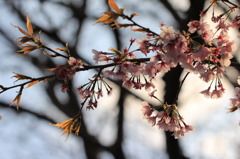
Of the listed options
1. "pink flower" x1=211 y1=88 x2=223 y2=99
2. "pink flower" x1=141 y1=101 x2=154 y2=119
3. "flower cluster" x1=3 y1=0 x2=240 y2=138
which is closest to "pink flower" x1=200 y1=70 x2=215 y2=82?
"flower cluster" x1=3 y1=0 x2=240 y2=138

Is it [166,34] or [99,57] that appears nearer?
[166,34]

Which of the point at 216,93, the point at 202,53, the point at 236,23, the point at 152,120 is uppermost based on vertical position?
the point at 236,23

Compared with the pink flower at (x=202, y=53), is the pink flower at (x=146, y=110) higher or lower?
lower

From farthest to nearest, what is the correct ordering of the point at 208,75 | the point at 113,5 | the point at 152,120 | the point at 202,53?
the point at 152,120
the point at 208,75
the point at 202,53
the point at 113,5

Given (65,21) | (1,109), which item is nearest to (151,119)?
(65,21)

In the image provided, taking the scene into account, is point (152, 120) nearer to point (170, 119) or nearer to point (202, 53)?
point (170, 119)

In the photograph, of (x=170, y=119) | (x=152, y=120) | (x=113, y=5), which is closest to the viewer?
(x=113, y=5)

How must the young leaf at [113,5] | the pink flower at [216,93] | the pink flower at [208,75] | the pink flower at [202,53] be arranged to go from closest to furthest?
the young leaf at [113,5] < the pink flower at [202,53] < the pink flower at [208,75] < the pink flower at [216,93]

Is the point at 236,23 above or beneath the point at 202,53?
above

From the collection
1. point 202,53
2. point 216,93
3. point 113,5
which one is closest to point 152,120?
point 216,93

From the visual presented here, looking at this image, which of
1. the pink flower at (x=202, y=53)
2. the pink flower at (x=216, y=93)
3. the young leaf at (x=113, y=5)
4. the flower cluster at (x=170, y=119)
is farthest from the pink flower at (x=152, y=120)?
the young leaf at (x=113, y=5)

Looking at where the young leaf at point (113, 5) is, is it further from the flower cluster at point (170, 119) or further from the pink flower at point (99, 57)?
the flower cluster at point (170, 119)

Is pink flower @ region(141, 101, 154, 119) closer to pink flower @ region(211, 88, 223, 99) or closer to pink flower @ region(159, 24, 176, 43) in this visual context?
pink flower @ region(211, 88, 223, 99)
